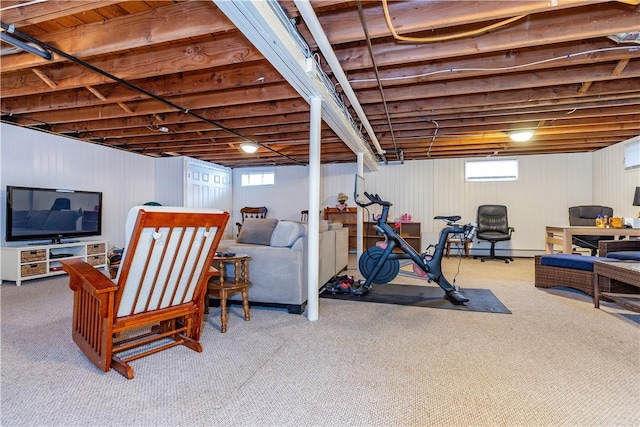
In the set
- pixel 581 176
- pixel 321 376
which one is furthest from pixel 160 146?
pixel 581 176

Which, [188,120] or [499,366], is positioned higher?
[188,120]

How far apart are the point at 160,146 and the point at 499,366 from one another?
21.4 ft

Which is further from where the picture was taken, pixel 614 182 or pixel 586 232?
pixel 614 182

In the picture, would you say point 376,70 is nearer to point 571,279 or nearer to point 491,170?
point 571,279

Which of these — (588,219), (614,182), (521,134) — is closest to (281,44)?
(521,134)

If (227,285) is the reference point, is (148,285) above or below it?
above

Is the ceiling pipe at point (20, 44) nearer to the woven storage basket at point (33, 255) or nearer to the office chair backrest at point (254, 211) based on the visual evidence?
the woven storage basket at point (33, 255)

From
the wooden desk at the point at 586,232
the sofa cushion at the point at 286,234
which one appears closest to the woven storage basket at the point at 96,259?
the sofa cushion at the point at 286,234

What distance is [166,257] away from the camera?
1923mm

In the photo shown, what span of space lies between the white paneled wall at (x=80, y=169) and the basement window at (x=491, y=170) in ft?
23.1

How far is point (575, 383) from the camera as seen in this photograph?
176 centimetres

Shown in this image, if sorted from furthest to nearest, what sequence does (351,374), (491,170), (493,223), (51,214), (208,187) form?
(208,187) → (491,170) → (493,223) → (51,214) → (351,374)

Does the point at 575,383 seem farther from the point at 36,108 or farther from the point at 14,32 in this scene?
the point at 36,108

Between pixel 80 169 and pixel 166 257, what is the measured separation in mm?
4805
